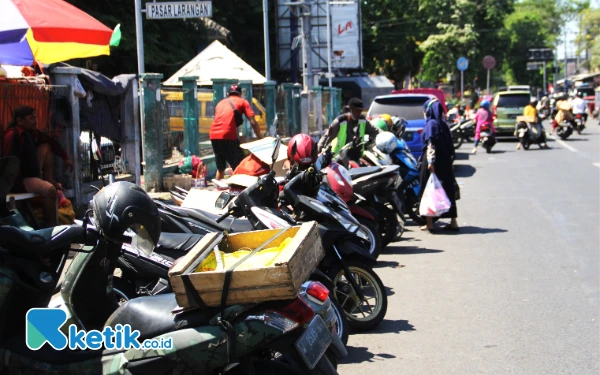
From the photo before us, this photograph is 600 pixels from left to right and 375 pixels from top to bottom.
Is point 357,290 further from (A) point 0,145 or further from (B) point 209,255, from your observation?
(A) point 0,145

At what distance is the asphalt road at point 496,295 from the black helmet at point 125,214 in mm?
2154

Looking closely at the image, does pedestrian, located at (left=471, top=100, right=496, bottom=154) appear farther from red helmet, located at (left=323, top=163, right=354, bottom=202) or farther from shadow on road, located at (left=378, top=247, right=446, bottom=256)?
red helmet, located at (left=323, top=163, right=354, bottom=202)

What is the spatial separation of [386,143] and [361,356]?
212 inches

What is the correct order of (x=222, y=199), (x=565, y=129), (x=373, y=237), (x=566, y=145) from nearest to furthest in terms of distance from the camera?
1. (x=222, y=199)
2. (x=373, y=237)
3. (x=566, y=145)
4. (x=565, y=129)

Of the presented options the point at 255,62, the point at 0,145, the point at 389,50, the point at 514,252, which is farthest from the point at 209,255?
the point at 389,50

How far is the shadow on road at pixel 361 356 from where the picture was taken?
5.30 metres

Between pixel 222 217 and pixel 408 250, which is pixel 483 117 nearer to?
pixel 408 250

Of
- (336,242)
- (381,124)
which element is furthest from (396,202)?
(381,124)

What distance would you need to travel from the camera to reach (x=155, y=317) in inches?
135

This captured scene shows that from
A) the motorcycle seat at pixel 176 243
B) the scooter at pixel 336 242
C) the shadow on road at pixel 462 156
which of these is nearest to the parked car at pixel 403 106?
the shadow on road at pixel 462 156

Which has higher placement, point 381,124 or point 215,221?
point 381,124

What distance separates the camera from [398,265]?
8.41 meters

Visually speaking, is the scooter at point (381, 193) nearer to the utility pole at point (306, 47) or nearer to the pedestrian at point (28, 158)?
the pedestrian at point (28, 158)

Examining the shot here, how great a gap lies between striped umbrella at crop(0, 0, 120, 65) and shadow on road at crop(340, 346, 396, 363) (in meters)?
5.61
